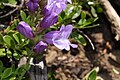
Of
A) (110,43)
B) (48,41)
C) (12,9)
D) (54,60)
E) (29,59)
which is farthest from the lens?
(110,43)

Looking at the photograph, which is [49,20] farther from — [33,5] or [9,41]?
[9,41]

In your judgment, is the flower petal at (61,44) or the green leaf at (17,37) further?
the green leaf at (17,37)

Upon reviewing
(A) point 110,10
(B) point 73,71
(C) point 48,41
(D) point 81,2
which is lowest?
(B) point 73,71

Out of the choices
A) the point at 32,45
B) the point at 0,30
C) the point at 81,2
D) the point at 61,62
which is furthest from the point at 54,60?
the point at 32,45

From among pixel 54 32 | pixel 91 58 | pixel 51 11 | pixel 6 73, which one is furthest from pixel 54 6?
pixel 91 58

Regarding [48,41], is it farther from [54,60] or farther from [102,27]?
[102,27]

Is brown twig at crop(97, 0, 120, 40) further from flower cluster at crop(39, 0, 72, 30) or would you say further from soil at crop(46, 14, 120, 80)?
flower cluster at crop(39, 0, 72, 30)

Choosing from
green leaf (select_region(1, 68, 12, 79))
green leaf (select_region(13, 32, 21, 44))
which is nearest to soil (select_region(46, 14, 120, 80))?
green leaf (select_region(13, 32, 21, 44))

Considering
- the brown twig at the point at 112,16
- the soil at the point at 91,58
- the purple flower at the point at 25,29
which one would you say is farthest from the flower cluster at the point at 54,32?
the brown twig at the point at 112,16

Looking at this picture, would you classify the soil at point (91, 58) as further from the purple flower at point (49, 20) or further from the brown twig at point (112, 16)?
the purple flower at point (49, 20)
